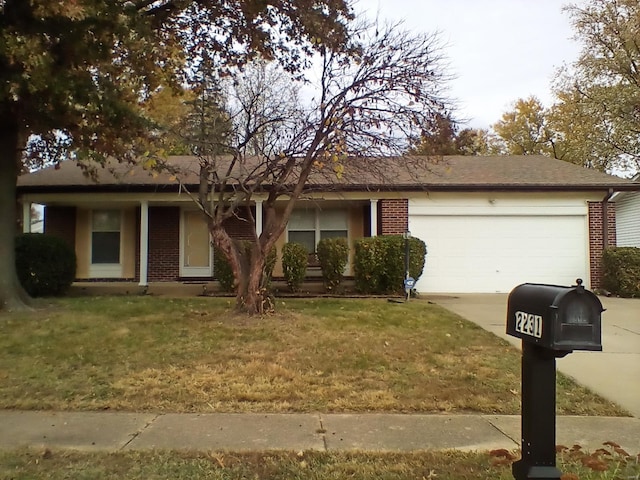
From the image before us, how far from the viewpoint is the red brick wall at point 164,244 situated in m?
15.7

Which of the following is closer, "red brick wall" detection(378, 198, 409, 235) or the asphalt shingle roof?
the asphalt shingle roof

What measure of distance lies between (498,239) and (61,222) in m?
12.8

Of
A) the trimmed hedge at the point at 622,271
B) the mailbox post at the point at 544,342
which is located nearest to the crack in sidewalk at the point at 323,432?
the mailbox post at the point at 544,342

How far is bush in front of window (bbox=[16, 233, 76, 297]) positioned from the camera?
12180mm

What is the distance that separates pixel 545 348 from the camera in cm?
244

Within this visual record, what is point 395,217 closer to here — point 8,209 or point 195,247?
point 195,247

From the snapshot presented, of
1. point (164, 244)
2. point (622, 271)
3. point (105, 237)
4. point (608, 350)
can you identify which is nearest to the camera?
point (608, 350)

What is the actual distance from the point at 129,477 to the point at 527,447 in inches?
98.9

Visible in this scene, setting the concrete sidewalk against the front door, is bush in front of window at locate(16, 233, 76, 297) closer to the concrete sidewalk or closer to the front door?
the front door

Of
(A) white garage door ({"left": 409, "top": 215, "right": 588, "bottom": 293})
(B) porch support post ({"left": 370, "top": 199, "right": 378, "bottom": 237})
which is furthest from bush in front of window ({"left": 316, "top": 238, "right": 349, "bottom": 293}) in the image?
(A) white garage door ({"left": 409, "top": 215, "right": 588, "bottom": 293})

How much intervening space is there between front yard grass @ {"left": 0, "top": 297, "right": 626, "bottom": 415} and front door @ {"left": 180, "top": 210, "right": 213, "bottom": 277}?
587cm

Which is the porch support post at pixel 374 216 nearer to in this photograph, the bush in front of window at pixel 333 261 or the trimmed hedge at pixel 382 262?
the trimmed hedge at pixel 382 262

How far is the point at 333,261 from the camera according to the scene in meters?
12.9

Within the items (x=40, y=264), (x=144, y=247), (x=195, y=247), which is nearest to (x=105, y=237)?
(x=144, y=247)
